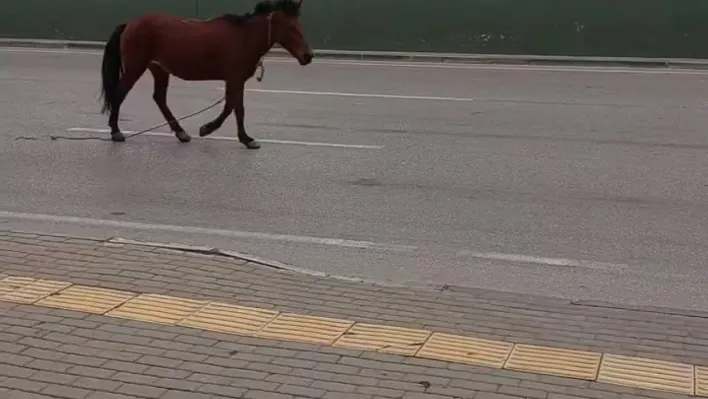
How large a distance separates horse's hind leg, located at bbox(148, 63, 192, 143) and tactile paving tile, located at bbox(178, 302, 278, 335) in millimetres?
5704

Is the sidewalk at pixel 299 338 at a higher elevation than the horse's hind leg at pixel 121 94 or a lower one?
lower

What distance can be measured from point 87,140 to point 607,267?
20.9 feet

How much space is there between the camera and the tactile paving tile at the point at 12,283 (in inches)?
206

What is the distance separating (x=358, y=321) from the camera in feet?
16.1

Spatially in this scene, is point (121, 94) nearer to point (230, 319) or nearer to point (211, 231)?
point (211, 231)

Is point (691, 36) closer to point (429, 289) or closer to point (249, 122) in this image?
point (249, 122)

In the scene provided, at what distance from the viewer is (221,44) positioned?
10070 mm

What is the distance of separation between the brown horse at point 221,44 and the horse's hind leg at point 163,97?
1.00ft

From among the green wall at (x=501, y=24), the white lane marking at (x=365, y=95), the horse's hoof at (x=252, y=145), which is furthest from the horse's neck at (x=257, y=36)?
the green wall at (x=501, y=24)

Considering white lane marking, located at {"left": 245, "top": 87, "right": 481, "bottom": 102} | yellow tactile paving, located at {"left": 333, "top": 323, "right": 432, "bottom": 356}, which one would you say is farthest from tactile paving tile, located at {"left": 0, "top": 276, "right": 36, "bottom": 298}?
white lane marking, located at {"left": 245, "top": 87, "right": 481, "bottom": 102}

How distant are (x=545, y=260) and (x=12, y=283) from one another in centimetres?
329

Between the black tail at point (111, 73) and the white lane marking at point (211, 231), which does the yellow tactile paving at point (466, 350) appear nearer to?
the white lane marking at point (211, 231)

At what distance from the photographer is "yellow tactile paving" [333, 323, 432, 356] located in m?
4.54

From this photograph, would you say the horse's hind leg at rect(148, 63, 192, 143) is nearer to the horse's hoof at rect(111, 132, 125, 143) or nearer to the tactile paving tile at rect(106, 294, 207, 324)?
the horse's hoof at rect(111, 132, 125, 143)
